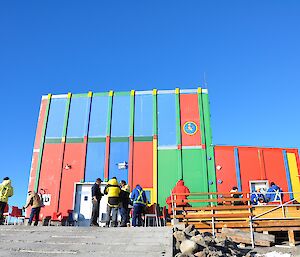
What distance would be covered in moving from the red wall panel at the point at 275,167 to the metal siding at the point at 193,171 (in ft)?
11.8

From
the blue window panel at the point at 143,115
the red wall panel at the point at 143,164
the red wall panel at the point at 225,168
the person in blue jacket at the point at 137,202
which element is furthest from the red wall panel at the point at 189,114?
the person in blue jacket at the point at 137,202

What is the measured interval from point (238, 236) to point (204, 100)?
1122 cm

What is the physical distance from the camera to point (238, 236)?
1048 cm

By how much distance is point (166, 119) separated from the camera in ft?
66.5

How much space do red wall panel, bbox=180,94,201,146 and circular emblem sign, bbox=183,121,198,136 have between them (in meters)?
0.13

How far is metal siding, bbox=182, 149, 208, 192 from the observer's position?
18.5 metres

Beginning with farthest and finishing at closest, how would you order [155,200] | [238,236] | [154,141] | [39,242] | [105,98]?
[105,98] < [154,141] < [155,200] < [238,236] < [39,242]

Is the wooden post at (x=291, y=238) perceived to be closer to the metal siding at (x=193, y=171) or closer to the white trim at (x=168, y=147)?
the metal siding at (x=193, y=171)

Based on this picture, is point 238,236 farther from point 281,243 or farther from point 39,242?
point 39,242

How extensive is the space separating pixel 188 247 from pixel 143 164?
12.2 metres

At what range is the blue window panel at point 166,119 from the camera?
19.7 metres

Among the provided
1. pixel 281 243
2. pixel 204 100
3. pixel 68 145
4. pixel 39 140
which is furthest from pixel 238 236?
pixel 39 140

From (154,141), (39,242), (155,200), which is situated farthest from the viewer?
(154,141)

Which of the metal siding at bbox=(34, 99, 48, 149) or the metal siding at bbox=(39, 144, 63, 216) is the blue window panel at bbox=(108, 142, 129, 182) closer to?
the metal siding at bbox=(39, 144, 63, 216)
